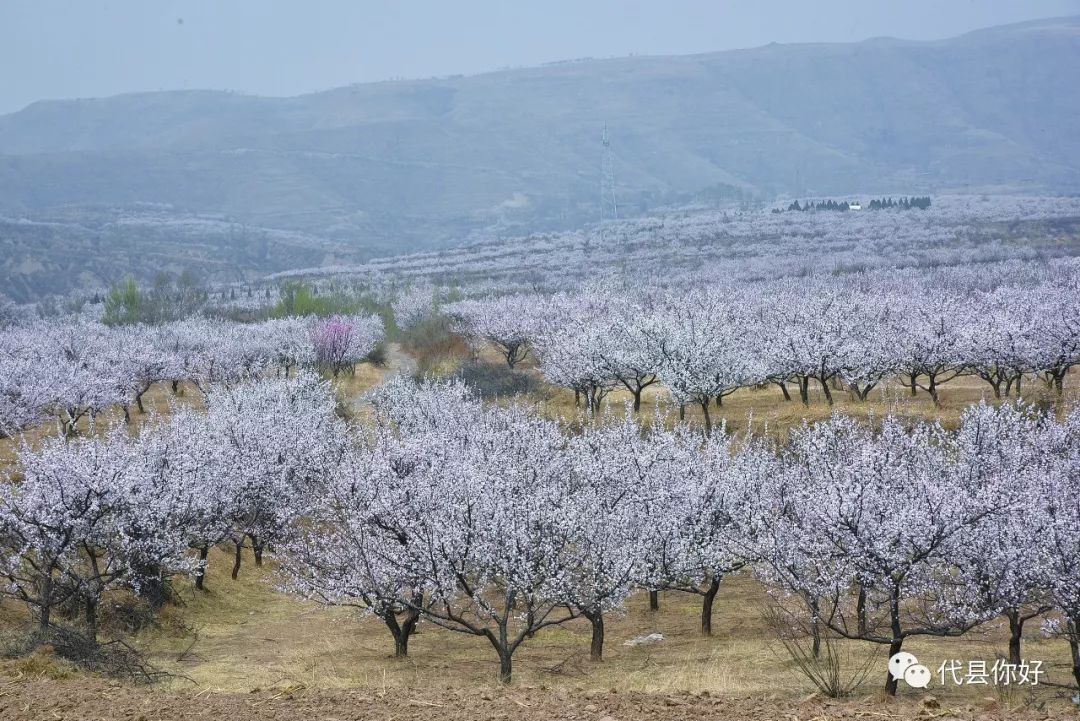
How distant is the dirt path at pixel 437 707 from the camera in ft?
56.3

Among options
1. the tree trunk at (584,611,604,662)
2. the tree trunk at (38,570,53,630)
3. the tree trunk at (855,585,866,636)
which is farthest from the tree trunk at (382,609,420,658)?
the tree trunk at (855,585,866,636)

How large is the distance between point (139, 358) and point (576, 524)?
2053 inches

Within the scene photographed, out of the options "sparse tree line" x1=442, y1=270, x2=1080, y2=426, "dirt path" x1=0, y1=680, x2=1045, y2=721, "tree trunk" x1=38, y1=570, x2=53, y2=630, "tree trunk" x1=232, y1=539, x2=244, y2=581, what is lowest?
"tree trunk" x1=232, y1=539, x2=244, y2=581

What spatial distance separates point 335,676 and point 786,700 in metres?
11.2

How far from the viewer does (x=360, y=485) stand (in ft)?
100

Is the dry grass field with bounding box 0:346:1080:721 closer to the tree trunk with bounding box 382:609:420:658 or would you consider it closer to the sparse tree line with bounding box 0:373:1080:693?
the tree trunk with bounding box 382:609:420:658

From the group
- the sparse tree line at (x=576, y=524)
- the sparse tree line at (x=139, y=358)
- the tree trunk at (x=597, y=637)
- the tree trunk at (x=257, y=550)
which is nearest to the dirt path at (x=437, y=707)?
the sparse tree line at (x=576, y=524)

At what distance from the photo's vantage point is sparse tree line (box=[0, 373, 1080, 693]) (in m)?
23.3

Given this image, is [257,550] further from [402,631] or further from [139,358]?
[139,358]

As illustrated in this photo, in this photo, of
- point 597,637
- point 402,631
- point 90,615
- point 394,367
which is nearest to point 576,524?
point 597,637

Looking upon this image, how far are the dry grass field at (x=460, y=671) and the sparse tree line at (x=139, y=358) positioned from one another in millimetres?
20921

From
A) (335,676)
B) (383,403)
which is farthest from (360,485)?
(383,403)

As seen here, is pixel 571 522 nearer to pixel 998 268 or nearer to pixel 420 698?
pixel 420 698

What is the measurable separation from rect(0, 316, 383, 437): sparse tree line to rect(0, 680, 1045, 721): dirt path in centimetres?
3162
